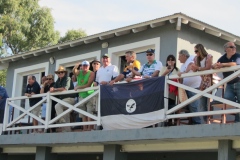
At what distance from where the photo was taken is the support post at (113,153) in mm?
9772

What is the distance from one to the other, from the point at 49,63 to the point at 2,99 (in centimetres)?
303

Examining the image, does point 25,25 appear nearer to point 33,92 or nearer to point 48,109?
point 33,92

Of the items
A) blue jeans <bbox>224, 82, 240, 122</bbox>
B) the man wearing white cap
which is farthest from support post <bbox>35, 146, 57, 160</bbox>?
blue jeans <bbox>224, 82, 240, 122</bbox>

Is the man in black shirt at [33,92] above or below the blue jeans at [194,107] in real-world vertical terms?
above

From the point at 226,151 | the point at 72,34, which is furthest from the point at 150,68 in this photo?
the point at 72,34

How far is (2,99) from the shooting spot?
41.8ft

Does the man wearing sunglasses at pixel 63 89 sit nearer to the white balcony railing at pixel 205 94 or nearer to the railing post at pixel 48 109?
the railing post at pixel 48 109

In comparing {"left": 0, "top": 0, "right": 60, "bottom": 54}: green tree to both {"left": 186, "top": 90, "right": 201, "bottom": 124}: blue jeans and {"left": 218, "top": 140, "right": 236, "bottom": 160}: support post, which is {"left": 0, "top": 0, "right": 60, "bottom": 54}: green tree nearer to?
{"left": 186, "top": 90, "right": 201, "bottom": 124}: blue jeans

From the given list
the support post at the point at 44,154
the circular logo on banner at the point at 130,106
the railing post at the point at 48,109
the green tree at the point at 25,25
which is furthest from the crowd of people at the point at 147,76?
the green tree at the point at 25,25

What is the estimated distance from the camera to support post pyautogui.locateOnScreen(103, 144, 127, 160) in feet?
32.1

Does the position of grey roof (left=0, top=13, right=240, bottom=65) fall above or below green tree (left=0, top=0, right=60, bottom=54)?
below

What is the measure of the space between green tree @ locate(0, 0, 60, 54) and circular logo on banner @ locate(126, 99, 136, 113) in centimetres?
2039

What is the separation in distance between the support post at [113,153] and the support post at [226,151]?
254 cm

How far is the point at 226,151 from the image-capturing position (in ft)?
26.0
